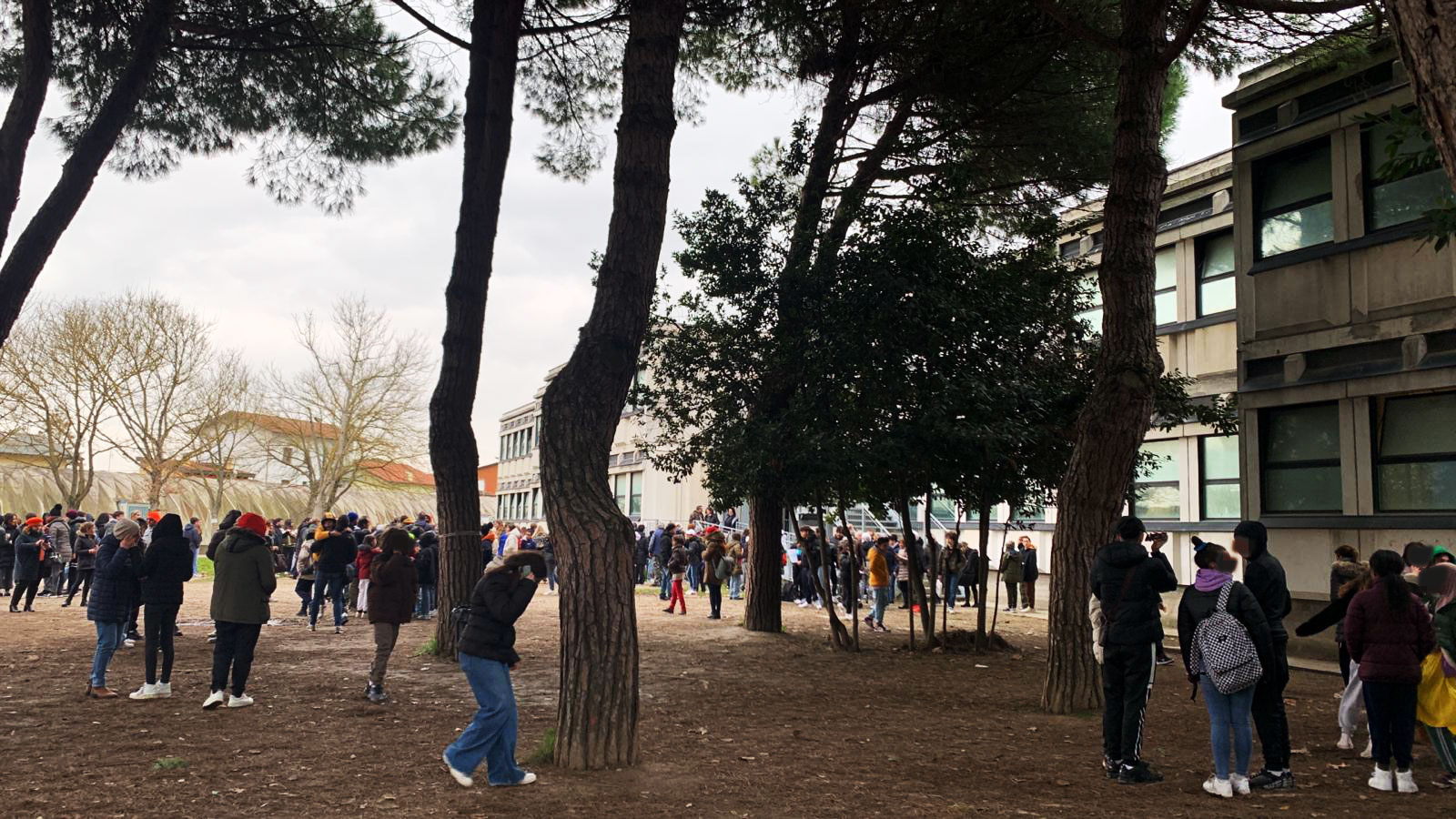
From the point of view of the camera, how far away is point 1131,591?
687cm

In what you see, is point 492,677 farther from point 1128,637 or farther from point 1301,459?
point 1301,459

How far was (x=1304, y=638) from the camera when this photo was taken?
48.1 ft

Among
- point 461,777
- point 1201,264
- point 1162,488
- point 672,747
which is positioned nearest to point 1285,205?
point 1201,264

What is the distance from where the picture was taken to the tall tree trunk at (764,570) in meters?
16.5

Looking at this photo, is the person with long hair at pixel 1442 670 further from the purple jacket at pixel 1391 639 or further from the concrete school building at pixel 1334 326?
the concrete school building at pixel 1334 326

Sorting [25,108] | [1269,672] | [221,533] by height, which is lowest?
[1269,672]

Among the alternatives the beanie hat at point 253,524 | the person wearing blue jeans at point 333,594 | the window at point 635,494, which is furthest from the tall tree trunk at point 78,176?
the window at point 635,494

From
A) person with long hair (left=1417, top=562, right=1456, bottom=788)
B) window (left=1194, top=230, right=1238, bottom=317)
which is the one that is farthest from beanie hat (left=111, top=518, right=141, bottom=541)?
window (left=1194, top=230, right=1238, bottom=317)

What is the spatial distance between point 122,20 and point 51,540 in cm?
1212

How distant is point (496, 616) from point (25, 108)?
8250mm

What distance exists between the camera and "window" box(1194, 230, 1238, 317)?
1952 centimetres

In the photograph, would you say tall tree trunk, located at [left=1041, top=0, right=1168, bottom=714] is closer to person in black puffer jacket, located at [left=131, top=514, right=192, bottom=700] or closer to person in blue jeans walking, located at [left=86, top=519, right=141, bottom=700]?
person in black puffer jacket, located at [left=131, top=514, right=192, bottom=700]

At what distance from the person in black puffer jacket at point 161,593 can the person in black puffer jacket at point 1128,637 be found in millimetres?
7718

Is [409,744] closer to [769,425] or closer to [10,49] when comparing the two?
[769,425]
